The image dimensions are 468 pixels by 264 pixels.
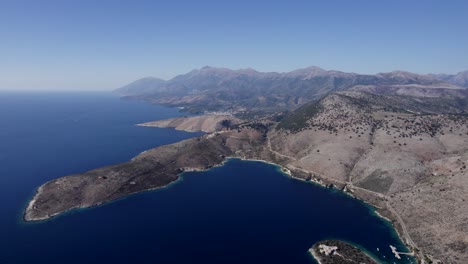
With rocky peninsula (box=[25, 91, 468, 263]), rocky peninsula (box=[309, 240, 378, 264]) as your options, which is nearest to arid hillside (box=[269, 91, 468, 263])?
rocky peninsula (box=[25, 91, 468, 263])

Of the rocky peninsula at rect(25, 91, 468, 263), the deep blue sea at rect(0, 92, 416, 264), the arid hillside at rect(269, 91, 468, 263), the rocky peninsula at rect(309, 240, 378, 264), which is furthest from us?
the rocky peninsula at rect(25, 91, 468, 263)

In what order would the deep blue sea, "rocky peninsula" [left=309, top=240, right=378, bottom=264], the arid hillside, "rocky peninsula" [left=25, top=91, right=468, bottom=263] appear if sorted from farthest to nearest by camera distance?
"rocky peninsula" [left=25, top=91, right=468, bottom=263], the arid hillside, the deep blue sea, "rocky peninsula" [left=309, top=240, right=378, bottom=264]

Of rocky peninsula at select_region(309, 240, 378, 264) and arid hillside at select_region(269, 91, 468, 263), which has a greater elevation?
arid hillside at select_region(269, 91, 468, 263)

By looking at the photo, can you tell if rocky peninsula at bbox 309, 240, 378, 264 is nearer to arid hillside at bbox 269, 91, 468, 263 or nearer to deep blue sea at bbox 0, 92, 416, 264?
deep blue sea at bbox 0, 92, 416, 264

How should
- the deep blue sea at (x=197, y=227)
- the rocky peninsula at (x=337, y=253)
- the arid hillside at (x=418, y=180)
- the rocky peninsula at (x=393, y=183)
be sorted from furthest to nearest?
the rocky peninsula at (x=393, y=183)
the arid hillside at (x=418, y=180)
the deep blue sea at (x=197, y=227)
the rocky peninsula at (x=337, y=253)

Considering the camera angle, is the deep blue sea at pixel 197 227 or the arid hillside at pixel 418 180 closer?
the deep blue sea at pixel 197 227

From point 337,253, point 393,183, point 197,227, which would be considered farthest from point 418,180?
point 197,227

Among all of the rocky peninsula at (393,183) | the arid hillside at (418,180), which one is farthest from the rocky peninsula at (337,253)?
the arid hillside at (418,180)

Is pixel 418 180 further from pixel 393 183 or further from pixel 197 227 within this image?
pixel 197 227

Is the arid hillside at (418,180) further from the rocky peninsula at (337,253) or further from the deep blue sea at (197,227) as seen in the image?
the rocky peninsula at (337,253)

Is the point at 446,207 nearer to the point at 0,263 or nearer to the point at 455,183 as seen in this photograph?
the point at 455,183

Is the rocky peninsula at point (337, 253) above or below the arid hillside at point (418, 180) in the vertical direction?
below
